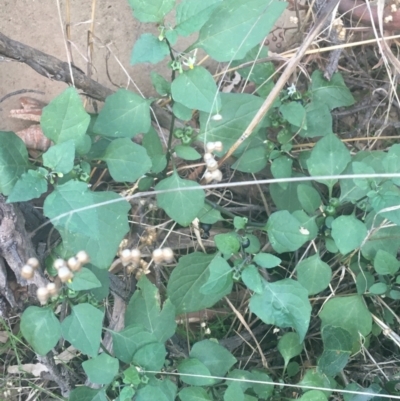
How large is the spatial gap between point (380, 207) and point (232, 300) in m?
0.54

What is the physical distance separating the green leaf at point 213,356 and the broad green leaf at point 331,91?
2.18 feet

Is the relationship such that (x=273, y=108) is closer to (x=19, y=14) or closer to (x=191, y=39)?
(x=191, y=39)

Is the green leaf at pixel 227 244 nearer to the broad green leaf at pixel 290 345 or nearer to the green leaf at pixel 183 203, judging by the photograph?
the green leaf at pixel 183 203

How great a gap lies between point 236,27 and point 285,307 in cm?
58

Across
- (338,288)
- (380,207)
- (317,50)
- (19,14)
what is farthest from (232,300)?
(19,14)

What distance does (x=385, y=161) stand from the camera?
1.08 m

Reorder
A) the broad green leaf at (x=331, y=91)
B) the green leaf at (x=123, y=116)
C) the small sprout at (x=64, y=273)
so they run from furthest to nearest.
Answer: the broad green leaf at (x=331, y=91) → the green leaf at (x=123, y=116) → the small sprout at (x=64, y=273)

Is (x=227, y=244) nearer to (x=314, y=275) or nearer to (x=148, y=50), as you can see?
(x=314, y=275)

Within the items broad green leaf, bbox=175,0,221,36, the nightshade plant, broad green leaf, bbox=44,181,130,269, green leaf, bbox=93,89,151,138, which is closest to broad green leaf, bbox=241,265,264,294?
the nightshade plant

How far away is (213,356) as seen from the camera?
1.11 meters

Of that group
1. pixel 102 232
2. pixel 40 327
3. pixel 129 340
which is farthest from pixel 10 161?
pixel 129 340

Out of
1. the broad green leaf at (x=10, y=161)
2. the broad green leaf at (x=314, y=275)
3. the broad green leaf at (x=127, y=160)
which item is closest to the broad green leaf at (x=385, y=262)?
the broad green leaf at (x=314, y=275)

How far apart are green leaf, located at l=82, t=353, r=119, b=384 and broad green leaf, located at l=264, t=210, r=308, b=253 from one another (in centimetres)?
41

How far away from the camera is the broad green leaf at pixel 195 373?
3.41 ft
